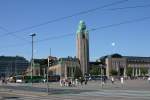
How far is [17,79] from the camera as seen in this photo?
408ft

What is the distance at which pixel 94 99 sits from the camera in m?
31.4

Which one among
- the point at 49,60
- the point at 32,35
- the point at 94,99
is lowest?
the point at 94,99

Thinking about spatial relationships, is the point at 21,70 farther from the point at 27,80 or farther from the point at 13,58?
the point at 27,80

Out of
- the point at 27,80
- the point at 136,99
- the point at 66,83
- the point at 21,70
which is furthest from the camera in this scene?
the point at 21,70

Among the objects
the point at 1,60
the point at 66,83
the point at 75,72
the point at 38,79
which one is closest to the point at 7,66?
the point at 1,60

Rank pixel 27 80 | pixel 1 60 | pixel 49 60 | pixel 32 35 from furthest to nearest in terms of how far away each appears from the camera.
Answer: pixel 1 60 → pixel 27 80 → pixel 32 35 → pixel 49 60

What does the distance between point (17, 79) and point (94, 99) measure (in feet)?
313

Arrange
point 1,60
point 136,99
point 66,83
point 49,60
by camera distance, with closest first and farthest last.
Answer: point 136,99 < point 49,60 < point 66,83 < point 1,60

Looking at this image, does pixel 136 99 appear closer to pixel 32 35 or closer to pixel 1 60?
pixel 32 35

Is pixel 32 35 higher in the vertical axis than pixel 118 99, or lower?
higher

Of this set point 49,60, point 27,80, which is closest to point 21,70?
point 27,80

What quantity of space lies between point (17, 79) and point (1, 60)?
31181mm

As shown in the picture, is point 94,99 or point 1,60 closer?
point 94,99

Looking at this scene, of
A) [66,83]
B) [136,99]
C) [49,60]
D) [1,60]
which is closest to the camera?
[136,99]
